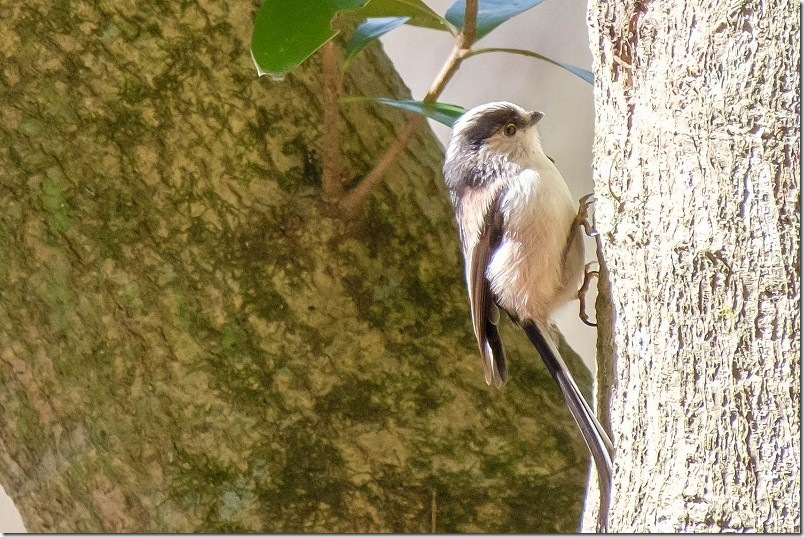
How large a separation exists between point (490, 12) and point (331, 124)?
511mm

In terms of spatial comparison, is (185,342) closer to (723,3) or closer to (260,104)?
(260,104)

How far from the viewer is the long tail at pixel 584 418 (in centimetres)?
160

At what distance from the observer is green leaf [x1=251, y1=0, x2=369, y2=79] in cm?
167

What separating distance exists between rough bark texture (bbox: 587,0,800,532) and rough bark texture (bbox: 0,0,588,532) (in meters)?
0.94

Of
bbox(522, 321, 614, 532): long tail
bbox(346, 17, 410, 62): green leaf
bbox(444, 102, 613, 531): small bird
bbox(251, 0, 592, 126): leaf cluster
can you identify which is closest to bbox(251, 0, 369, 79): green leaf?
bbox(251, 0, 592, 126): leaf cluster

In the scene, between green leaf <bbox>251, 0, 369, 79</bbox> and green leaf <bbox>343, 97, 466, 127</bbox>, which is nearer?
green leaf <bbox>251, 0, 369, 79</bbox>

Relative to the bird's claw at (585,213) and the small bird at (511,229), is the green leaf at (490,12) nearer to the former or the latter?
the small bird at (511,229)

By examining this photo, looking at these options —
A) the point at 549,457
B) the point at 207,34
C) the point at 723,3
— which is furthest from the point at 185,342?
the point at 723,3

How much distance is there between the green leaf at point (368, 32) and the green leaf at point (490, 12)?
0.14 m

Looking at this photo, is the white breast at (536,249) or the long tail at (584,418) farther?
the white breast at (536,249)

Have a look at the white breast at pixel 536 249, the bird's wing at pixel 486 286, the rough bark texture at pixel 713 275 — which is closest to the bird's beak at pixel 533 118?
the white breast at pixel 536 249

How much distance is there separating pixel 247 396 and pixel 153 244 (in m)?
0.46

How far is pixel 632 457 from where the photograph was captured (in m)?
1.22

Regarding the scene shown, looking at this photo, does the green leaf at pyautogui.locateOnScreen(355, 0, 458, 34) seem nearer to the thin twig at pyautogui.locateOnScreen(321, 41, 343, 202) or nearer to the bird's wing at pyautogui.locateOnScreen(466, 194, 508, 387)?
the thin twig at pyautogui.locateOnScreen(321, 41, 343, 202)
